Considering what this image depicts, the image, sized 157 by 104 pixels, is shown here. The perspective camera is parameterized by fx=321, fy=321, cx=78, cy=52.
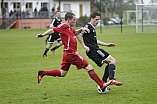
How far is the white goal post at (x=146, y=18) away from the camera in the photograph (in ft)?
102

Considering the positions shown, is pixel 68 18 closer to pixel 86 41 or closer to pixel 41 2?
pixel 86 41

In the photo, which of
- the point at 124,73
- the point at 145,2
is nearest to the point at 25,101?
the point at 124,73

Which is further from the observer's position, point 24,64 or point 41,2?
point 41,2

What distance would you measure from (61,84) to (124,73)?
2378mm

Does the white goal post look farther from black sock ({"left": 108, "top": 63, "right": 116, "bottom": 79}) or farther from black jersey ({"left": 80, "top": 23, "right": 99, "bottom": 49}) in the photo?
black sock ({"left": 108, "top": 63, "right": 116, "bottom": 79})

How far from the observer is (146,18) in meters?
32.2

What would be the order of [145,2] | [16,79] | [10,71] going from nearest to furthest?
[16,79] < [10,71] < [145,2]

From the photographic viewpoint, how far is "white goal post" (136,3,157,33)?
1219 inches

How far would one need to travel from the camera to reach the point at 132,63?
1220 cm

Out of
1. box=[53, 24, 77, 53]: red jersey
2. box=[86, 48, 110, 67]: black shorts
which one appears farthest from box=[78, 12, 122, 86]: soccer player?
box=[53, 24, 77, 53]: red jersey

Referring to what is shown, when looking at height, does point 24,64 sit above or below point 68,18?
below

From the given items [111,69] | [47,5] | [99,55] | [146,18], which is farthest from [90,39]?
[47,5]

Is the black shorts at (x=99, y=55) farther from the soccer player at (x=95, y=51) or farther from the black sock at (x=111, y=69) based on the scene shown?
the black sock at (x=111, y=69)

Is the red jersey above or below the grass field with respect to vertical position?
above
